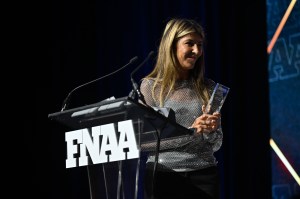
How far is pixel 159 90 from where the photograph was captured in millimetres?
2146

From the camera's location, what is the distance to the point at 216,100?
6.40 feet

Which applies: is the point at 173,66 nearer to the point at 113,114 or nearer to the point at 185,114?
the point at 185,114

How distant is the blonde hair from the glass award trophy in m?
0.15

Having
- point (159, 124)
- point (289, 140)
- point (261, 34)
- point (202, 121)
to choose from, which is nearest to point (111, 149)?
point (159, 124)

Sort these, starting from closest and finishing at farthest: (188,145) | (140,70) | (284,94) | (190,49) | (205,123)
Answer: (205,123), (188,145), (190,49), (284,94), (140,70)

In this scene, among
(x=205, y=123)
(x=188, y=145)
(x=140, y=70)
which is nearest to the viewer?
(x=205, y=123)

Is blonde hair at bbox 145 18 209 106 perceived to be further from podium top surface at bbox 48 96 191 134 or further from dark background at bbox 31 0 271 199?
dark background at bbox 31 0 271 199

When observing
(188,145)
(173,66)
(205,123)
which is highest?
A: (173,66)

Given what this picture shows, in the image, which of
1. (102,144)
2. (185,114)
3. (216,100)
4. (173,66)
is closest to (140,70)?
(173,66)

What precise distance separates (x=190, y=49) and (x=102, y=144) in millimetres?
640

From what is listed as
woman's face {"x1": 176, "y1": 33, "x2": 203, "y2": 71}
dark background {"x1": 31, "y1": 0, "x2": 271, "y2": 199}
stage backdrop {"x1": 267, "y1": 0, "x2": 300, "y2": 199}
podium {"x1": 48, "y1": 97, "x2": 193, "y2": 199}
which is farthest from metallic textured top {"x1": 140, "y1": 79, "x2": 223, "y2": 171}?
dark background {"x1": 31, "y1": 0, "x2": 271, "y2": 199}

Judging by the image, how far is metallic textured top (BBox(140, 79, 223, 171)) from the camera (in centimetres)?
202

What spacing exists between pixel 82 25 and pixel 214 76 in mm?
1089

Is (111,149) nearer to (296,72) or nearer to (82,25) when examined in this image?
(296,72)
